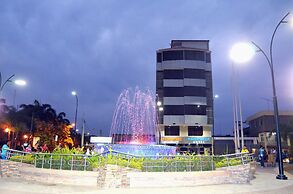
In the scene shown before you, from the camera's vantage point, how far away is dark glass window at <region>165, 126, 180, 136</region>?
49.1 m

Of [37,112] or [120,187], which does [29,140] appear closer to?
[37,112]

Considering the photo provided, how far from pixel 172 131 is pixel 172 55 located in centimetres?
1471

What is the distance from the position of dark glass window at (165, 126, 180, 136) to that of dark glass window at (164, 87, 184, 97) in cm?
606

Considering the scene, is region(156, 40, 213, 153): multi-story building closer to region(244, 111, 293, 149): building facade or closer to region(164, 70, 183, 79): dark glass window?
region(164, 70, 183, 79): dark glass window

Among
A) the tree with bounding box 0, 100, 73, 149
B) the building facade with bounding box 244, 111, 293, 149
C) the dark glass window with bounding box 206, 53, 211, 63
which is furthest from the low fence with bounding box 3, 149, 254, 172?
the dark glass window with bounding box 206, 53, 211, 63

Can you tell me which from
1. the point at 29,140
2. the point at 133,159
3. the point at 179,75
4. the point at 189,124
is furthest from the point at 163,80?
the point at 133,159

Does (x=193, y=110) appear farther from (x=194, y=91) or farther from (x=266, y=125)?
(x=266, y=125)

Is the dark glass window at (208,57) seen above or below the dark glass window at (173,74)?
above

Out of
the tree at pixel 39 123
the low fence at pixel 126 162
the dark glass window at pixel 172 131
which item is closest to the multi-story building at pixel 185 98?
the dark glass window at pixel 172 131

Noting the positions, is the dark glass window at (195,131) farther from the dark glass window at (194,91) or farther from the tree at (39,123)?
the tree at (39,123)

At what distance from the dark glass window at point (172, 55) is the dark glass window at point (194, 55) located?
1.16 m

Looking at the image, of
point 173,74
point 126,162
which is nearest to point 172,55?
point 173,74

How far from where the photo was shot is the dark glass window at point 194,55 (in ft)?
167

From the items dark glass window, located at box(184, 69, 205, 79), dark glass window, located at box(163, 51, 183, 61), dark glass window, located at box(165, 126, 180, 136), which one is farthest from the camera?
dark glass window, located at box(163, 51, 183, 61)
